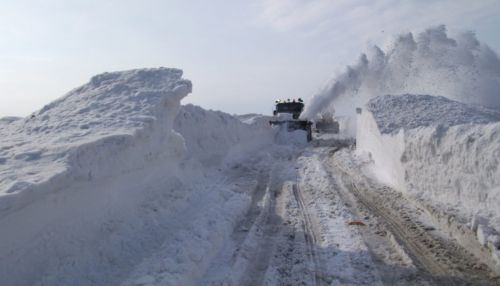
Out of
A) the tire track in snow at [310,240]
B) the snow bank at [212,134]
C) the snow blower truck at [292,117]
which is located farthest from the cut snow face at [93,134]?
the snow blower truck at [292,117]

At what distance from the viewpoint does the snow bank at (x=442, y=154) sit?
21.8 ft

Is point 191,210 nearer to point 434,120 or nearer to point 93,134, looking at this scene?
point 93,134

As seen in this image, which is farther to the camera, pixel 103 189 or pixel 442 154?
pixel 442 154

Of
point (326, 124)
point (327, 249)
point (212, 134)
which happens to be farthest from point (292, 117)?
point (327, 249)

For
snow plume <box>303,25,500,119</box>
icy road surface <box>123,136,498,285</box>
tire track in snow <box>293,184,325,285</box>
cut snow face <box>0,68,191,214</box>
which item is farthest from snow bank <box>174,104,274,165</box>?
snow plume <box>303,25,500,119</box>

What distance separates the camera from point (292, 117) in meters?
31.7

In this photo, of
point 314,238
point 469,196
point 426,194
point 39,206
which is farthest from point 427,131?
point 39,206

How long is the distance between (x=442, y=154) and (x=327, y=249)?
3303mm

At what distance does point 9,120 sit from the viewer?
9055mm

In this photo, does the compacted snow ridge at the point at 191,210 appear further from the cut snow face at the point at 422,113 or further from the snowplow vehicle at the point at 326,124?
the snowplow vehicle at the point at 326,124

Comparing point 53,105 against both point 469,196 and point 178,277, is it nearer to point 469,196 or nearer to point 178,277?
point 178,277

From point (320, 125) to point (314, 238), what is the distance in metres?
33.7

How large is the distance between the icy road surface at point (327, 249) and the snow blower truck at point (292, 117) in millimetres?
17971

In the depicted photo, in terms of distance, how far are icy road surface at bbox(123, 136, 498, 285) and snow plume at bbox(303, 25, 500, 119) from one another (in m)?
20.9
